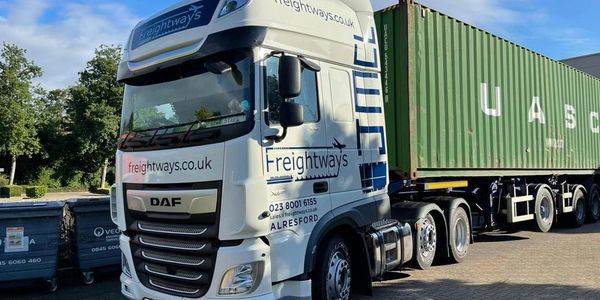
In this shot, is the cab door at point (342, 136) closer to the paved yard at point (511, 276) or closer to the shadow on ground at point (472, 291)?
the shadow on ground at point (472, 291)

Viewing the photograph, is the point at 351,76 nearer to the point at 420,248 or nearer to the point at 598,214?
the point at 420,248

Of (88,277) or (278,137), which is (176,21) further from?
(88,277)

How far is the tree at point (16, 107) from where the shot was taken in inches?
1540

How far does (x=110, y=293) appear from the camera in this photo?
6.57 meters

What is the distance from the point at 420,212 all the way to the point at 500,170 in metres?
2.99

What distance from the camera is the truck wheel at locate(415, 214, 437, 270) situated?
7297mm

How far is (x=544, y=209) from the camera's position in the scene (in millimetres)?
11680

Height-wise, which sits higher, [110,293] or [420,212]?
[420,212]

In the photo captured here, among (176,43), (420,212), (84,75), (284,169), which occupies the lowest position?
(420,212)

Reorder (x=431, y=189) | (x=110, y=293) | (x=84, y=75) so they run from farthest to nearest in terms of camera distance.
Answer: (x=84, y=75), (x=431, y=189), (x=110, y=293)

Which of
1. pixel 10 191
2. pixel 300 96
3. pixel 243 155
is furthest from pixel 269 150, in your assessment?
pixel 10 191

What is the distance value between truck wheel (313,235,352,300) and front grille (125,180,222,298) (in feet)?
4.00

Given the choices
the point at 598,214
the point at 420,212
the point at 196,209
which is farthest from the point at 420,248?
the point at 598,214

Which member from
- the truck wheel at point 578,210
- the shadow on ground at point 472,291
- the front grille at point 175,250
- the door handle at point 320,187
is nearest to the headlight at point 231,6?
the front grille at point 175,250
